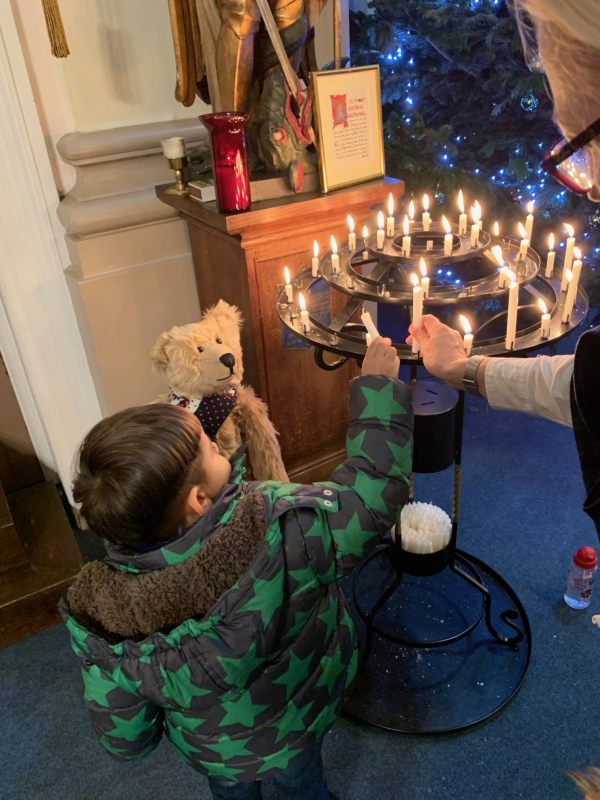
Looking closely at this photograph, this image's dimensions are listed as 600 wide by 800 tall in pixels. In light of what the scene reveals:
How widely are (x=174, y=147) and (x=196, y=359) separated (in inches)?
25.8

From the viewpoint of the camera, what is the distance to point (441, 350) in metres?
1.14

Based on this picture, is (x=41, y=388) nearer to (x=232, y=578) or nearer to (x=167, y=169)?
(x=167, y=169)

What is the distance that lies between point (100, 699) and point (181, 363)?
0.79 metres

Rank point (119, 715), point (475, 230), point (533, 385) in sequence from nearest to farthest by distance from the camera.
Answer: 1. point (119, 715)
2. point (533, 385)
3. point (475, 230)

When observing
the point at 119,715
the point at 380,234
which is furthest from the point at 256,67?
the point at 119,715

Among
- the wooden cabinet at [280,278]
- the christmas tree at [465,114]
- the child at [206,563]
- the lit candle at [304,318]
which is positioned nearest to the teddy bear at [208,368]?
the wooden cabinet at [280,278]

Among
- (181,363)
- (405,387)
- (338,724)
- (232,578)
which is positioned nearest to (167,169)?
(181,363)

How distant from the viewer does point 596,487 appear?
881 millimetres

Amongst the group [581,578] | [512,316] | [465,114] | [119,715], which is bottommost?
[581,578]

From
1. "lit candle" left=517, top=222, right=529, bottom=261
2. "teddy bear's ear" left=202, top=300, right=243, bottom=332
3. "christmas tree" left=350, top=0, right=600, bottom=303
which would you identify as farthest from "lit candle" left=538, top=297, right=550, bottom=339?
"christmas tree" left=350, top=0, right=600, bottom=303

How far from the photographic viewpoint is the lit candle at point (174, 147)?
1726mm

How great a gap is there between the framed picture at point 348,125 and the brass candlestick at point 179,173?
403mm

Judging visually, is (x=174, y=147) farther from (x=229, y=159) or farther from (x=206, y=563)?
(x=206, y=563)

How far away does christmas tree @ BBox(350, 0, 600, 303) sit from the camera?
254cm
